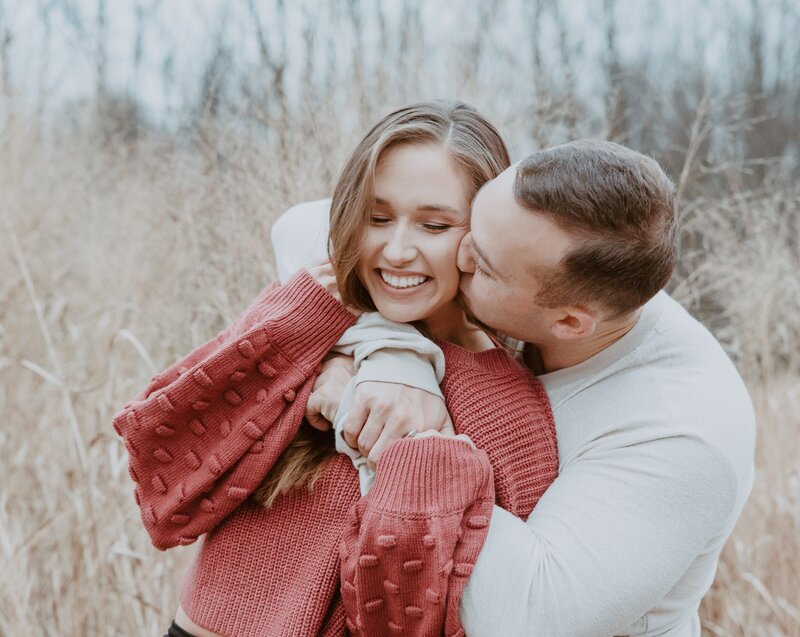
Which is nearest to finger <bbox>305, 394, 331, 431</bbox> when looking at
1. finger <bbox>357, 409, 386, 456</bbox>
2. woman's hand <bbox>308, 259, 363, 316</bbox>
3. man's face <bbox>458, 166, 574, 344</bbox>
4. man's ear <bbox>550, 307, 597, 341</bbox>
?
finger <bbox>357, 409, 386, 456</bbox>

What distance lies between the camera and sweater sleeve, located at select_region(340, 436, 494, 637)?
1.34 metres

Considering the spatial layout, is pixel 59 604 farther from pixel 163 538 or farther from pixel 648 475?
pixel 648 475

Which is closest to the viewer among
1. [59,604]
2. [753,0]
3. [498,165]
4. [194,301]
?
[498,165]

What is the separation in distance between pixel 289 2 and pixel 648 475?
218 cm

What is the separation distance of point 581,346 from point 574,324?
111 mm

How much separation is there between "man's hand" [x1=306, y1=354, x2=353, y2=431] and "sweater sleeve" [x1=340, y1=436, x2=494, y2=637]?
0.56ft

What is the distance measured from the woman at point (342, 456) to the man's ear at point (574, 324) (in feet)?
0.43

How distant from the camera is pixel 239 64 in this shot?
122 inches

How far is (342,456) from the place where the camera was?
1.57 metres

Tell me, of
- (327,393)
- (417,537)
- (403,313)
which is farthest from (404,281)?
(417,537)

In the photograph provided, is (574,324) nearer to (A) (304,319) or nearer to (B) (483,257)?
(B) (483,257)

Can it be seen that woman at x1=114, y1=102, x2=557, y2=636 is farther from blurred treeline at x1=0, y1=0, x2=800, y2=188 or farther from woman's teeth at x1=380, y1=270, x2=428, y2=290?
blurred treeline at x1=0, y1=0, x2=800, y2=188

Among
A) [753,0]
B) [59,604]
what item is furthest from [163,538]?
[753,0]

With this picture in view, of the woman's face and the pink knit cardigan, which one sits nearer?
the pink knit cardigan
